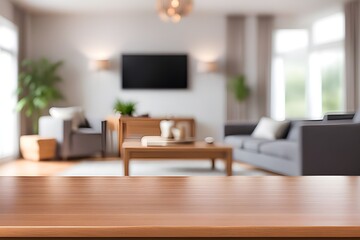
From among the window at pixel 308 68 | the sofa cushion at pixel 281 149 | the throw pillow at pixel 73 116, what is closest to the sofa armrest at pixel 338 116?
the sofa cushion at pixel 281 149

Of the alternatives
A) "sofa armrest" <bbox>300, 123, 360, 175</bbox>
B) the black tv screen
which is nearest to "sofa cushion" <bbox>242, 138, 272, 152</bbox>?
"sofa armrest" <bbox>300, 123, 360, 175</bbox>

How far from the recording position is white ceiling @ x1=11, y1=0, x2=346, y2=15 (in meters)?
4.47

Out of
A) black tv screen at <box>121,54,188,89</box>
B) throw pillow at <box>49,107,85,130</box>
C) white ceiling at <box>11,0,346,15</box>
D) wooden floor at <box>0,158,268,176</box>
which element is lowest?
wooden floor at <box>0,158,268,176</box>

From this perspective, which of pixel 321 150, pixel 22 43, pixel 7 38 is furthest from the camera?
pixel 321 150

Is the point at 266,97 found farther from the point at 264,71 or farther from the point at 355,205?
the point at 355,205

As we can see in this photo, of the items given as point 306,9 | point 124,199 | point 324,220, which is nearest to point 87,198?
point 124,199

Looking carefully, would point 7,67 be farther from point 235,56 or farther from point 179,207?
point 235,56

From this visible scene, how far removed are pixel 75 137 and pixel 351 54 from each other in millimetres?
4432

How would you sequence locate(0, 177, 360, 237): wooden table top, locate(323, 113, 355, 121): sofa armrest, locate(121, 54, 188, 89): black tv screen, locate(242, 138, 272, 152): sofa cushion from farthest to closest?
locate(121, 54, 188, 89): black tv screen
locate(242, 138, 272, 152): sofa cushion
locate(323, 113, 355, 121): sofa armrest
locate(0, 177, 360, 237): wooden table top

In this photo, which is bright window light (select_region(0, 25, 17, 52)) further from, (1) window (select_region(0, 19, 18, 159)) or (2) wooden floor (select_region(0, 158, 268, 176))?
(2) wooden floor (select_region(0, 158, 268, 176))

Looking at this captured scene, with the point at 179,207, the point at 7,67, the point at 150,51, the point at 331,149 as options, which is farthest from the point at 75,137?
the point at 150,51

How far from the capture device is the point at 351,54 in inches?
191

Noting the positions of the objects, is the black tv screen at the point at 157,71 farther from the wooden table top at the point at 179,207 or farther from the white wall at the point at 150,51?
the wooden table top at the point at 179,207

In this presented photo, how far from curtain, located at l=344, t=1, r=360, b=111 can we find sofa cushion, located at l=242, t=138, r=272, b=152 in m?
2.01
